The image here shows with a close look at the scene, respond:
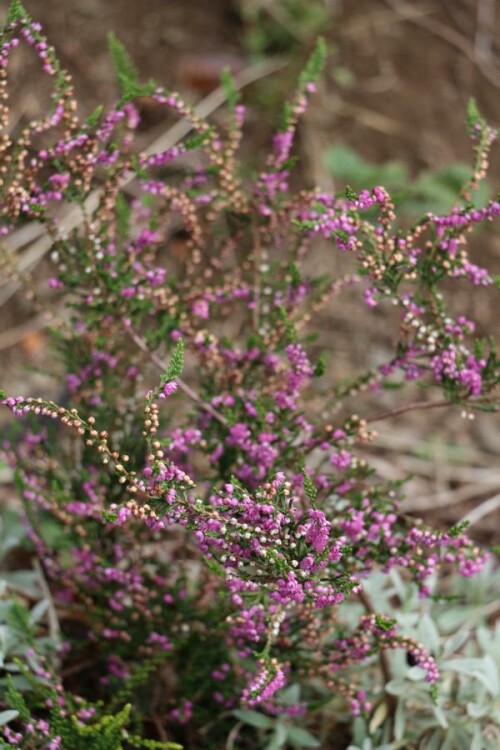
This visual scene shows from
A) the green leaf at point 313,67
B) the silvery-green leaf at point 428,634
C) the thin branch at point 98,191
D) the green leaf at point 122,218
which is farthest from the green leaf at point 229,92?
the silvery-green leaf at point 428,634

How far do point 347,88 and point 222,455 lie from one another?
2.89 meters

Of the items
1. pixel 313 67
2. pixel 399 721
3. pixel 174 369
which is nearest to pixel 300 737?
pixel 399 721

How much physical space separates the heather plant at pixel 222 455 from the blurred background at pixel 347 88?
1.45 m

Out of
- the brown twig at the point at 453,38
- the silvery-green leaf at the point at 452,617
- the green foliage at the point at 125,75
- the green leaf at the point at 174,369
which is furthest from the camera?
the brown twig at the point at 453,38

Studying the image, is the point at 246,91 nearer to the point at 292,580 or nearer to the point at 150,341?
the point at 150,341

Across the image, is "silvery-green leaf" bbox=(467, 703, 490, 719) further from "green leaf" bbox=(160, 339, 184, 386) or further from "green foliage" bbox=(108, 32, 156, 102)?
"green foliage" bbox=(108, 32, 156, 102)

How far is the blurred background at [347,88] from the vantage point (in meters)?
3.66

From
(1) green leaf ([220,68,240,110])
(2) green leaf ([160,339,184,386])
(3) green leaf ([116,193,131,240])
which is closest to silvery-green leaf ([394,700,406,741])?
(2) green leaf ([160,339,184,386])

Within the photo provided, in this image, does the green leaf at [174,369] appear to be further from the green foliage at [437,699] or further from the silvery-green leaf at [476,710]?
the silvery-green leaf at [476,710]

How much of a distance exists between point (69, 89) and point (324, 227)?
22.6 inches

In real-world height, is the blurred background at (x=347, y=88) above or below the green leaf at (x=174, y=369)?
above

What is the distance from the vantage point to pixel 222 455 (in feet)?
6.52

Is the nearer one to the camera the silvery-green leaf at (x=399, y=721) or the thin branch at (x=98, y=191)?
the silvery-green leaf at (x=399, y=721)

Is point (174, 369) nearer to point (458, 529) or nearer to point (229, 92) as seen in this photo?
point (458, 529)
